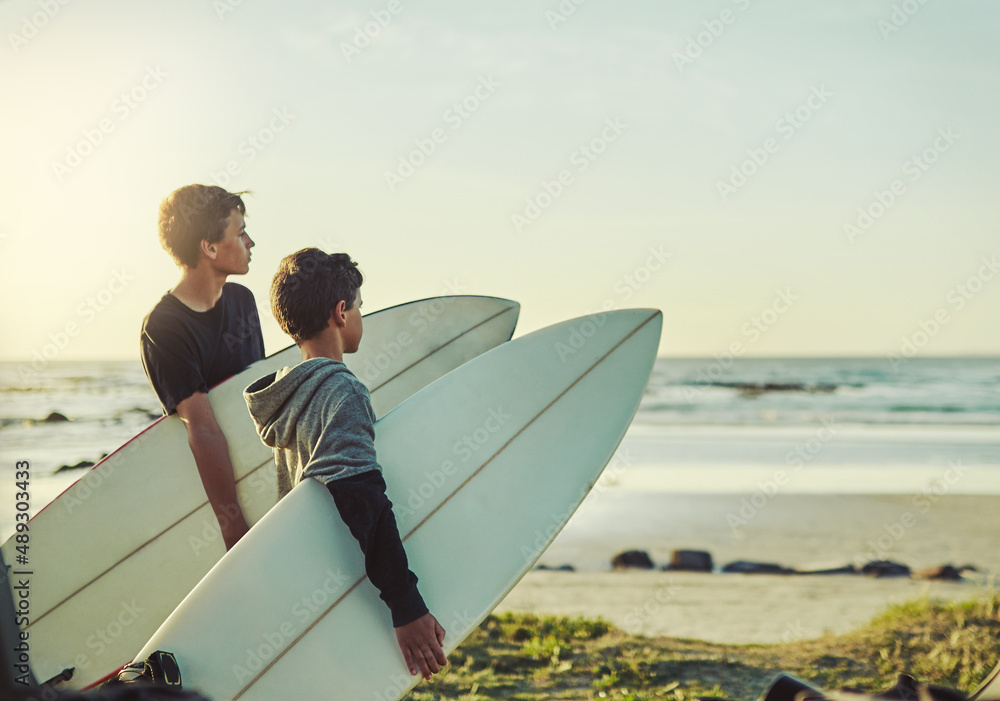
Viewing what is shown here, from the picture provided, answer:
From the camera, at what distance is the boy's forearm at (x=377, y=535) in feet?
5.85

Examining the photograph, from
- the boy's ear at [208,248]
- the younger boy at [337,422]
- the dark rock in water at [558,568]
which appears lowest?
the dark rock in water at [558,568]

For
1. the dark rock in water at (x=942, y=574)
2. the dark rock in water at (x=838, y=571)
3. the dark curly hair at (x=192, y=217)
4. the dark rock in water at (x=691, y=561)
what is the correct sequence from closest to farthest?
the dark curly hair at (x=192, y=217)
the dark rock in water at (x=942, y=574)
the dark rock in water at (x=838, y=571)
the dark rock in water at (x=691, y=561)

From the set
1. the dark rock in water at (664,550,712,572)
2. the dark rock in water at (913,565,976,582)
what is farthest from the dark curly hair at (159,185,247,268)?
the dark rock in water at (913,565,976,582)

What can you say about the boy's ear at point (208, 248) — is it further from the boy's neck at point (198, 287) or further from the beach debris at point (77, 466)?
the beach debris at point (77, 466)

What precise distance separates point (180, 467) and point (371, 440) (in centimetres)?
149

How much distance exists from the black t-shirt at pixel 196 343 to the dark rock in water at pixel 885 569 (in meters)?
4.50

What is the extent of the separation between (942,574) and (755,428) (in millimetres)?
11255

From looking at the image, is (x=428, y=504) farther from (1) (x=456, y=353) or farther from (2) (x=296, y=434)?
(1) (x=456, y=353)

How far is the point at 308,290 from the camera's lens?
1.92m

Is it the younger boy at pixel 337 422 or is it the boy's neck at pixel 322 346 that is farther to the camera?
the boy's neck at pixel 322 346

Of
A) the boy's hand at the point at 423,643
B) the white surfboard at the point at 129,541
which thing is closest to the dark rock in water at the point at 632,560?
the white surfboard at the point at 129,541

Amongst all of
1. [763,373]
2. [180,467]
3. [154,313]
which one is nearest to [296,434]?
[154,313]

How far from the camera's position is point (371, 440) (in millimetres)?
1855

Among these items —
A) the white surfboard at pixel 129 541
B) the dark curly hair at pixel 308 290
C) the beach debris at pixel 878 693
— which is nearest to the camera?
the beach debris at pixel 878 693
